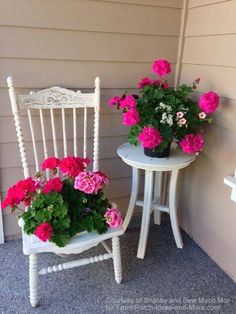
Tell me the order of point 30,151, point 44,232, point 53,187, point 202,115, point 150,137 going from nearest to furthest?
point 44,232 < point 53,187 < point 150,137 < point 202,115 < point 30,151

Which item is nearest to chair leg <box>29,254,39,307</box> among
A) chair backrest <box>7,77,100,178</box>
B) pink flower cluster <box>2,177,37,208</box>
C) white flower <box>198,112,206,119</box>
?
pink flower cluster <box>2,177,37,208</box>

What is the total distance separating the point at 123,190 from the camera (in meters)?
2.09

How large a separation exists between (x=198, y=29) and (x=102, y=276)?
5.07 ft

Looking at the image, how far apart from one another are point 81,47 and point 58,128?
1.61ft

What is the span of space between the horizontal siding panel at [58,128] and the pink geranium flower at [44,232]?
26.2 inches

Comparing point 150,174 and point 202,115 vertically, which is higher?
point 202,115

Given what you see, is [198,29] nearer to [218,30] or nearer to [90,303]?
[218,30]

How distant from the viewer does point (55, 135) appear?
1.74 metres

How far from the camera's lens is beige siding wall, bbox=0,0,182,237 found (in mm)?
1577

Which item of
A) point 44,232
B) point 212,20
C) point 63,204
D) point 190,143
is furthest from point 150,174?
point 212,20

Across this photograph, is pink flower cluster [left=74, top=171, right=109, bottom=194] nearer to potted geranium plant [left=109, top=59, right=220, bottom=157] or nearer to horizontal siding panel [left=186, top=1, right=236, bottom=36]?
potted geranium plant [left=109, top=59, right=220, bottom=157]

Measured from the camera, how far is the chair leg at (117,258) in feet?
4.89

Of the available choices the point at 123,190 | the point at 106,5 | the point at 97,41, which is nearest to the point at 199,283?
the point at 123,190

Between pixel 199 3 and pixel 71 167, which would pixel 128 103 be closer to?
pixel 71 167
